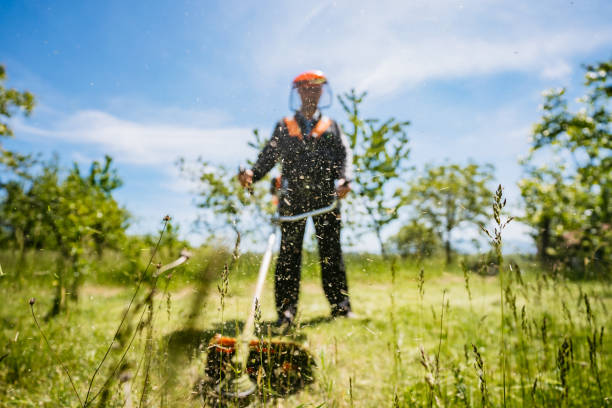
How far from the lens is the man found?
6.89 feet

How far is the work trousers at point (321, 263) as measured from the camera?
82.1 inches

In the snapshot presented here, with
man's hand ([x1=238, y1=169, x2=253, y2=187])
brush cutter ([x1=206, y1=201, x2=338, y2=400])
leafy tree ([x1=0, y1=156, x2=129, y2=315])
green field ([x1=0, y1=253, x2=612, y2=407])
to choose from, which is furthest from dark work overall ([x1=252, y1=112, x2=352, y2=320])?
leafy tree ([x1=0, y1=156, x2=129, y2=315])

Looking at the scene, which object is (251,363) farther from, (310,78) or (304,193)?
(310,78)

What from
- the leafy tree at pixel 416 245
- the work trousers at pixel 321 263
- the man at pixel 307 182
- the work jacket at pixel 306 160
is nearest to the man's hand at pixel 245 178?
the man at pixel 307 182

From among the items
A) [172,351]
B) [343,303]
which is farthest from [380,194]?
[172,351]

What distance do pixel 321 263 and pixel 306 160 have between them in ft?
2.42

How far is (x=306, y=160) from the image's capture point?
7.36ft

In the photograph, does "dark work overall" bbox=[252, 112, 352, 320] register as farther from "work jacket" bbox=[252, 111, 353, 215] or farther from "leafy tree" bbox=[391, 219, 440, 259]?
"leafy tree" bbox=[391, 219, 440, 259]

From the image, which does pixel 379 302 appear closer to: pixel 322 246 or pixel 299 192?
pixel 322 246

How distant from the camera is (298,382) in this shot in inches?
69.4

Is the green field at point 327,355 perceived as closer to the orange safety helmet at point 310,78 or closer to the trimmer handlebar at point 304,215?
the trimmer handlebar at point 304,215

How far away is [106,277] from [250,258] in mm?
2361

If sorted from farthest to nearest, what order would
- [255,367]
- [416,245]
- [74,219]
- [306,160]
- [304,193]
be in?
[74,219]
[306,160]
[304,193]
[416,245]
[255,367]

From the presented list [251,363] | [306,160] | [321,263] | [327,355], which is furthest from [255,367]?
[306,160]
